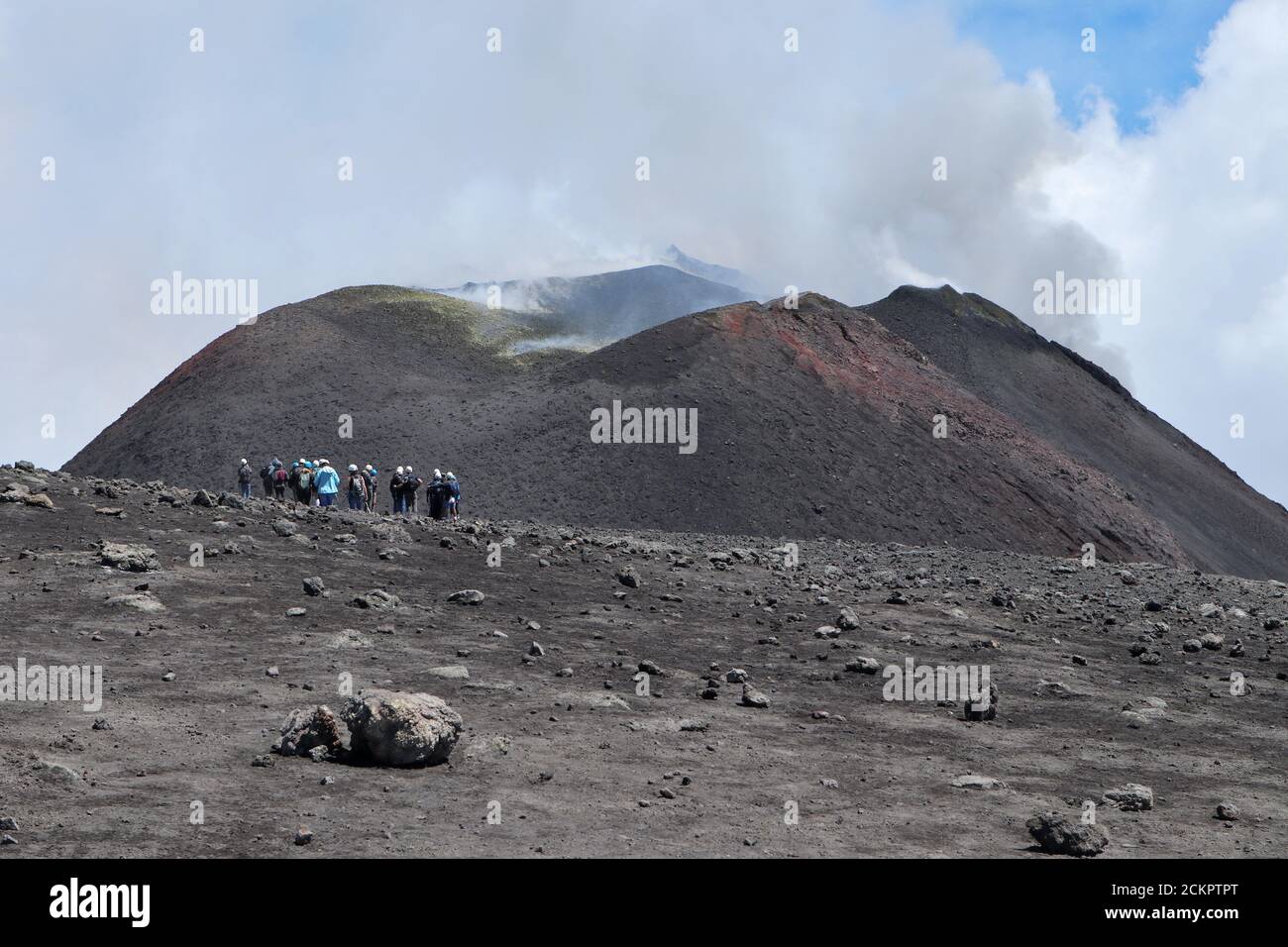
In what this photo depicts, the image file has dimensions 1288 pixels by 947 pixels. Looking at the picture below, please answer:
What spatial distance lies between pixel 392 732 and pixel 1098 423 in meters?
63.7

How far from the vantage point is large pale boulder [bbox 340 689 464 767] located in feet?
35.9

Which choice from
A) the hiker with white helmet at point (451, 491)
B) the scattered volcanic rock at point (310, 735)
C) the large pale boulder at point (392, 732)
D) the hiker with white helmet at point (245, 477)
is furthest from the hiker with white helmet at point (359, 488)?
the large pale boulder at point (392, 732)

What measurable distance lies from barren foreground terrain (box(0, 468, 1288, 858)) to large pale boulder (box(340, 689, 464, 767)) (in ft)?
0.54

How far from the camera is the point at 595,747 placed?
1229 cm

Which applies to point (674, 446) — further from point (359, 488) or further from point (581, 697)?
point (581, 697)

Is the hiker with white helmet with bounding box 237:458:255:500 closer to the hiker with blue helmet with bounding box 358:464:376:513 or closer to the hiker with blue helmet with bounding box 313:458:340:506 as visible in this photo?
the hiker with blue helmet with bounding box 358:464:376:513

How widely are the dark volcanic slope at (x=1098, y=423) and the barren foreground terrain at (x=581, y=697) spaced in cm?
3893

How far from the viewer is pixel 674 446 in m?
46.5

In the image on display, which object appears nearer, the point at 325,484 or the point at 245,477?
the point at 325,484

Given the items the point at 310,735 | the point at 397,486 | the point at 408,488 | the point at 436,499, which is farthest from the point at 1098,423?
the point at 310,735

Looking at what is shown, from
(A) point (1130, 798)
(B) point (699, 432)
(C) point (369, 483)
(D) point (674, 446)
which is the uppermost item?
(B) point (699, 432)
